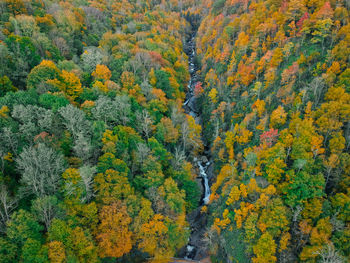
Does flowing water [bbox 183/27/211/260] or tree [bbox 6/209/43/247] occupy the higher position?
tree [bbox 6/209/43/247]

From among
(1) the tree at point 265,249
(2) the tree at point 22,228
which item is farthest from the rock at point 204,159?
(2) the tree at point 22,228

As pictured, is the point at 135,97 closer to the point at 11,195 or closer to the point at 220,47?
the point at 11,195

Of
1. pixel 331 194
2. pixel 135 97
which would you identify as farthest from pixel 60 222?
pixel 331 194

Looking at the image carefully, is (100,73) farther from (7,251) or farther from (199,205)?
(7,251)

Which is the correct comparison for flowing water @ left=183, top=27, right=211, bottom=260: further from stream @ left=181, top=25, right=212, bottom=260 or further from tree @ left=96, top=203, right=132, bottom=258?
tree @ left=96, top=203, right=132, bottom=258

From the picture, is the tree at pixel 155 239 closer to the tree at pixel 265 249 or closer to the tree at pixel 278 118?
the tree at pixel 265 249

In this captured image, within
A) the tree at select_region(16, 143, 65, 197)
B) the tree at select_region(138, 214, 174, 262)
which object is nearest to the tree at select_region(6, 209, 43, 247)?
the tree at select_region(16, 143, 65, 197)
